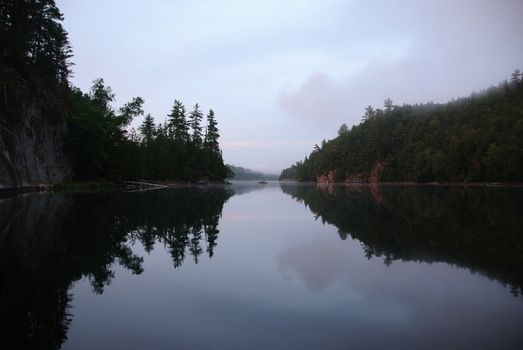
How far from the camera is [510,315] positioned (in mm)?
6914

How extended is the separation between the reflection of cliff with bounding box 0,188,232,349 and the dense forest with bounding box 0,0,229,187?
25.2 metres

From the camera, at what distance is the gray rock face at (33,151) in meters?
39.8

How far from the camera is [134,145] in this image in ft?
247

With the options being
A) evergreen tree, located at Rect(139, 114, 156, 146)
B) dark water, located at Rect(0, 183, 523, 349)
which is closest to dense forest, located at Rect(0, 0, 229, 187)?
evergreen tree, located at Rect(139, 114, 156, 146)

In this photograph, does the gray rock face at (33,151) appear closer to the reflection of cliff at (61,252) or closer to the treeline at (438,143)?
the reflection of cliff at (61,252)

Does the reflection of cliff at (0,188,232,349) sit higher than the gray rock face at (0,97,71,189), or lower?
lower

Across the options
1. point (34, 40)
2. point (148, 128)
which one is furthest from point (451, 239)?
point (148, 128)

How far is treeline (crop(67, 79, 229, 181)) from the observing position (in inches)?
2250

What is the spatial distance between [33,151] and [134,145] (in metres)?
29.4

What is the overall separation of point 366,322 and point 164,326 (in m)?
3.28

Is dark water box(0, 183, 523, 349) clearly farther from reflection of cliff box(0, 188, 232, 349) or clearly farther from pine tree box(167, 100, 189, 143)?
pine tree box(167, 100, 189, 143)

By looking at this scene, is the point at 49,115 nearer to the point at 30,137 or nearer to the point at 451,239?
the point at 30,137

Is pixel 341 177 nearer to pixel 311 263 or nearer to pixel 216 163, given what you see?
pixel 216 163

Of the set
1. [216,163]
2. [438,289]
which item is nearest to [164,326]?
[438,289]
